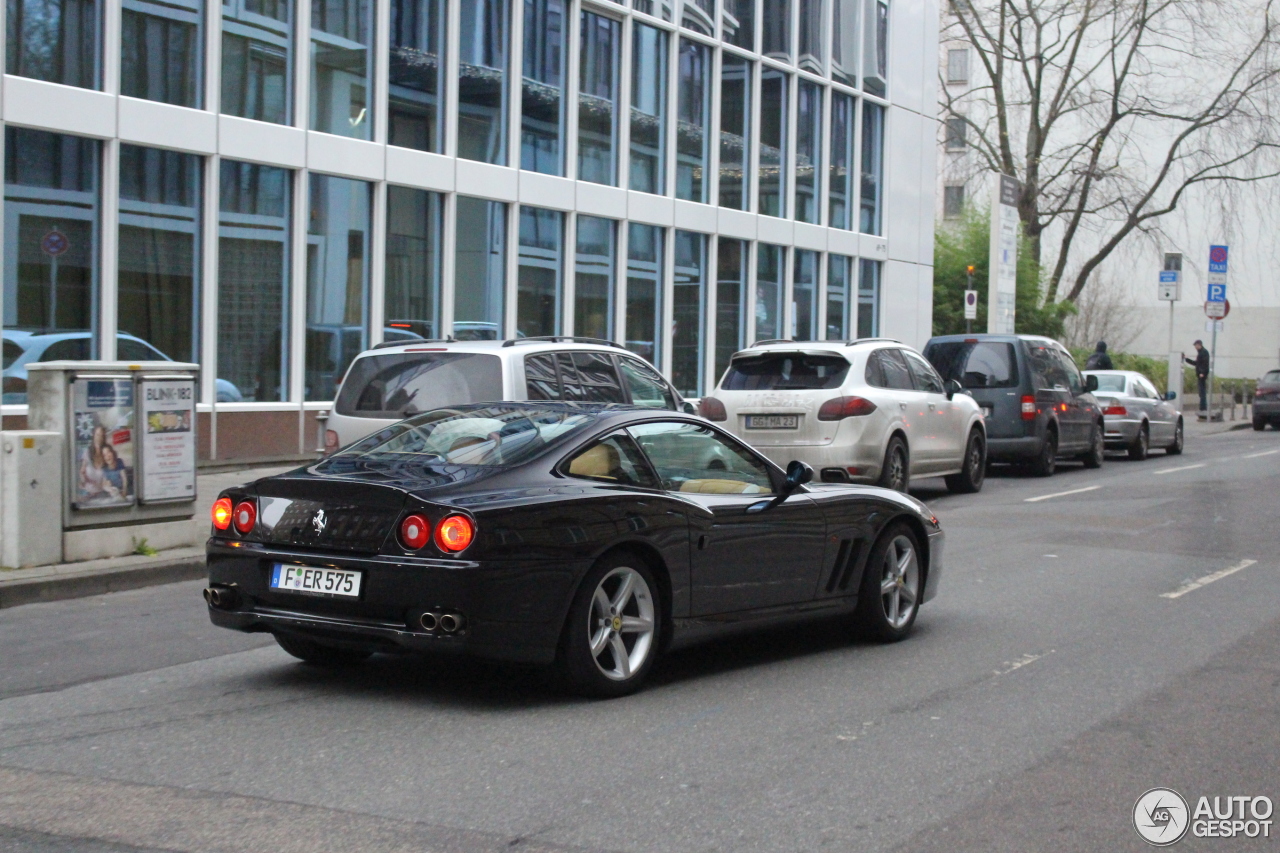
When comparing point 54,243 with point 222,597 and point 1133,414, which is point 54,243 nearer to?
point 222,597

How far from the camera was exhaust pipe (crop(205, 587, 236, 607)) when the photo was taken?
6.54 m

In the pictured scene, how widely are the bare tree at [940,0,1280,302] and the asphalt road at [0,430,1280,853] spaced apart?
35674 millimetres

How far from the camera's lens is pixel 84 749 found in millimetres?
5609

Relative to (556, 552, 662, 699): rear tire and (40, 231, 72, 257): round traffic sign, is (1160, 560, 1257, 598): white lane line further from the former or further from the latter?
(40, 231, 72, 257): round traffic sign

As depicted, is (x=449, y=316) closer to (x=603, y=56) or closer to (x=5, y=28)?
(x=603, y=56)

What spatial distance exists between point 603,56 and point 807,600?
18124 mm

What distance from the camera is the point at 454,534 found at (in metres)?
5.99

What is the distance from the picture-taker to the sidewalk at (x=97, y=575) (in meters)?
9.17

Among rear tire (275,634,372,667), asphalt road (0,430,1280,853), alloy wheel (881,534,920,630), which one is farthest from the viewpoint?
alloy wheel (881,534,920,630)

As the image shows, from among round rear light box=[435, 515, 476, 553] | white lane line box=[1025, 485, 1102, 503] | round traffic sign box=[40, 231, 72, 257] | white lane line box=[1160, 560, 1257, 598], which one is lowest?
→ white lane line box=[1160, 560, 1257, 598]

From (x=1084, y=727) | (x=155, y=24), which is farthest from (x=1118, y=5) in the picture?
(x=1084, y=727)

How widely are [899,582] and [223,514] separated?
12.0ft

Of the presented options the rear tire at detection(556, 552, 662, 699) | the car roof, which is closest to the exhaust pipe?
the rear tire at detection(556, 552, 662, 699)

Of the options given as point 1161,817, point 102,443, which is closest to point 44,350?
point 102,443
